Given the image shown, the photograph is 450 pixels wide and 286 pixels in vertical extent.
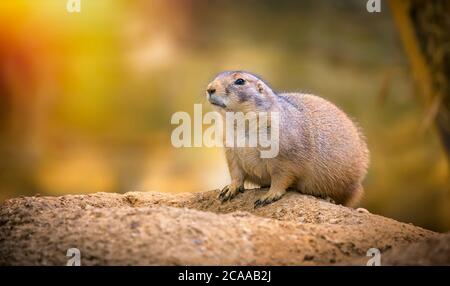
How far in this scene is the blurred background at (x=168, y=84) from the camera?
9.21 metres

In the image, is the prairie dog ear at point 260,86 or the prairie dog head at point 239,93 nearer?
the prairie dog head at point 239,93

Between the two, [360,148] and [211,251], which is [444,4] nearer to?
[360,148]

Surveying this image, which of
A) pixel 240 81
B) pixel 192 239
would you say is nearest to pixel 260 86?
pixel 240 81

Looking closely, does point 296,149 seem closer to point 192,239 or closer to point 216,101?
point 216,101

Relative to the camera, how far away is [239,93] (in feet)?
16.8

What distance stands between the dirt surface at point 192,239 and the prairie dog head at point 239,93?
1.00 m

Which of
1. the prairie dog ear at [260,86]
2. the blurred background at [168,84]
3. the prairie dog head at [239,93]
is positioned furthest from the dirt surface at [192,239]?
the blurred background at [168,84]

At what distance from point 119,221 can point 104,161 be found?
5.43 meters

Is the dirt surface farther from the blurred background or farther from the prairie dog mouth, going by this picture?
the blurred background

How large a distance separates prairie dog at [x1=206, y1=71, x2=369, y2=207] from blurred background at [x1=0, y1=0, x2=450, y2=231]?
11.0 ft

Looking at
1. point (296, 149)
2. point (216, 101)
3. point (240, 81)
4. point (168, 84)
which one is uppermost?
point (240, 81)

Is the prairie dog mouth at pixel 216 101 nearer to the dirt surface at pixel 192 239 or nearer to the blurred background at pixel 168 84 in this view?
the dirt surface at pixel 192 239

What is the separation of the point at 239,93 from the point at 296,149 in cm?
63
